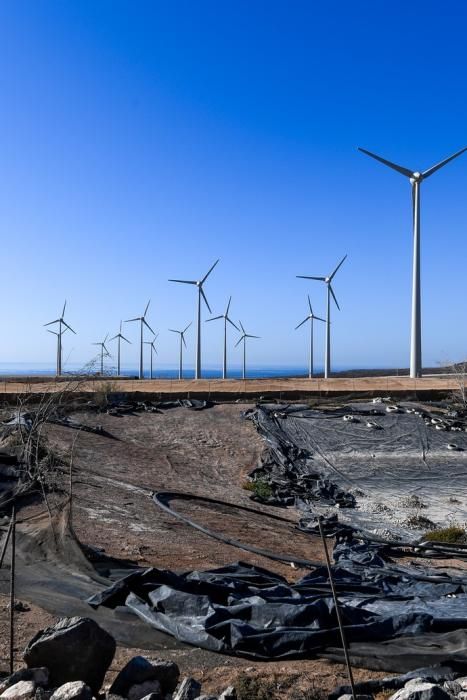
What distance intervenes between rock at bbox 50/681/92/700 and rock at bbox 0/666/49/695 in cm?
48

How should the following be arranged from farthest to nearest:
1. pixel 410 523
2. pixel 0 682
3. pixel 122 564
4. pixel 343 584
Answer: pixel 410 523, pixel 122 564, pixel 343 584, pixel 0 682

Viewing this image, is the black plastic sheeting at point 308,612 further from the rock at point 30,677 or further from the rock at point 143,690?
the rock at point 30,677

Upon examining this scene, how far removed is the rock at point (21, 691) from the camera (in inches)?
247

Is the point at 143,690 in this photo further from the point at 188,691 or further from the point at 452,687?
the point at 452,687

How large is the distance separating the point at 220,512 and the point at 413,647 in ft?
37.7

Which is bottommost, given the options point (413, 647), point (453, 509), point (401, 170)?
point (453, 509)

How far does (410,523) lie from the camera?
20.1 m

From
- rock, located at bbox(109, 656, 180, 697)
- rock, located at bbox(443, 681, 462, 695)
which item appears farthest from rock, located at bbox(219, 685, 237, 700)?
rock, located at bbox(443, 681, 462, 695)

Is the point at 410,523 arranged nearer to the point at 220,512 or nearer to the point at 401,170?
the point at 220,512

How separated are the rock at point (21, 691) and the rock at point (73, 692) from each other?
0.85 feet

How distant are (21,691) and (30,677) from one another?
0.35 metres

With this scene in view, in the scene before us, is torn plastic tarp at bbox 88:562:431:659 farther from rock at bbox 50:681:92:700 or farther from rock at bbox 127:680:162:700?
rock at bbox 50:681:92:700

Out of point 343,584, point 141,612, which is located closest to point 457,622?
point 343,584

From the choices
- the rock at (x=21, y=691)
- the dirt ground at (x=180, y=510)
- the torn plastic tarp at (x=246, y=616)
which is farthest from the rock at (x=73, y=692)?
the torn plastic tarp at (x=246, y=616)
